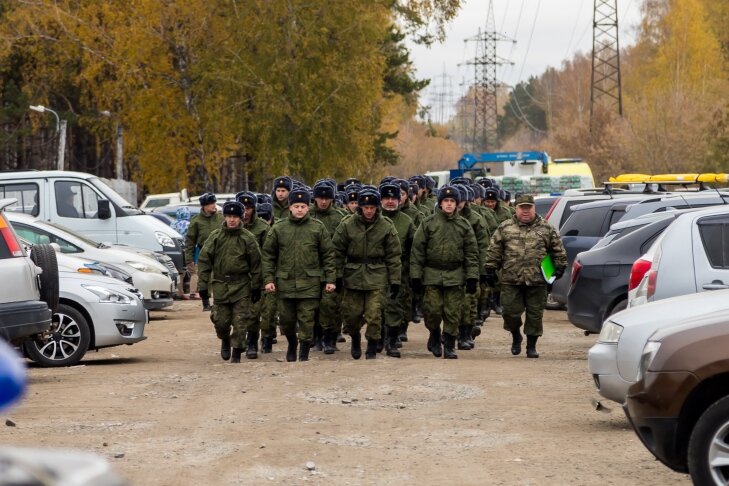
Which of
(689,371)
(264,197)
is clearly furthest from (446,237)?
(689,371)

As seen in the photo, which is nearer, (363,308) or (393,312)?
(363,308)

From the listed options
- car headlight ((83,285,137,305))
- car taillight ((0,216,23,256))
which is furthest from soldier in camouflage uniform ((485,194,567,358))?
car taillight ((0,216,23,256))

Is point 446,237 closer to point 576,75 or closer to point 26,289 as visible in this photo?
point 26,289

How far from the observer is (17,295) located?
12375 millimetres

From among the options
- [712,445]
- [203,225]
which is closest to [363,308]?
[203,225]

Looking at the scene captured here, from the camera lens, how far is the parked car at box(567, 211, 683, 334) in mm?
14750

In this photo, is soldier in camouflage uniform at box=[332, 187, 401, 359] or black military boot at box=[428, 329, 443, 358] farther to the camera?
black military boot at box=[428, 329, 443, 358]

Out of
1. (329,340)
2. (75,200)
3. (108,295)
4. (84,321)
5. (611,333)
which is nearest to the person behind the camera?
(611,333)

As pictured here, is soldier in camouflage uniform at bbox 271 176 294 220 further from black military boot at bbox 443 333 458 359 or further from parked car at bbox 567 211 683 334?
parked car at bbox 567 211 683 334

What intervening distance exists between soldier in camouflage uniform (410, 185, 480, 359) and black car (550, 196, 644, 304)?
4169mm

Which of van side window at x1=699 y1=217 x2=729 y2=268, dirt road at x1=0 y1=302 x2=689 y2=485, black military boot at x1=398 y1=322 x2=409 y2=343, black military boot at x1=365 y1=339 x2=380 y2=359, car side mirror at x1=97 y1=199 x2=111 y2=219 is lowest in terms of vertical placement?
black military boot at x1=398 y1=322 x2=409 y2=343

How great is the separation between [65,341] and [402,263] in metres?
4.19

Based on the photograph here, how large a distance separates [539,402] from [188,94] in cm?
3495

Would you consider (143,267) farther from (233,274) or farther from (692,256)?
(692,256)
